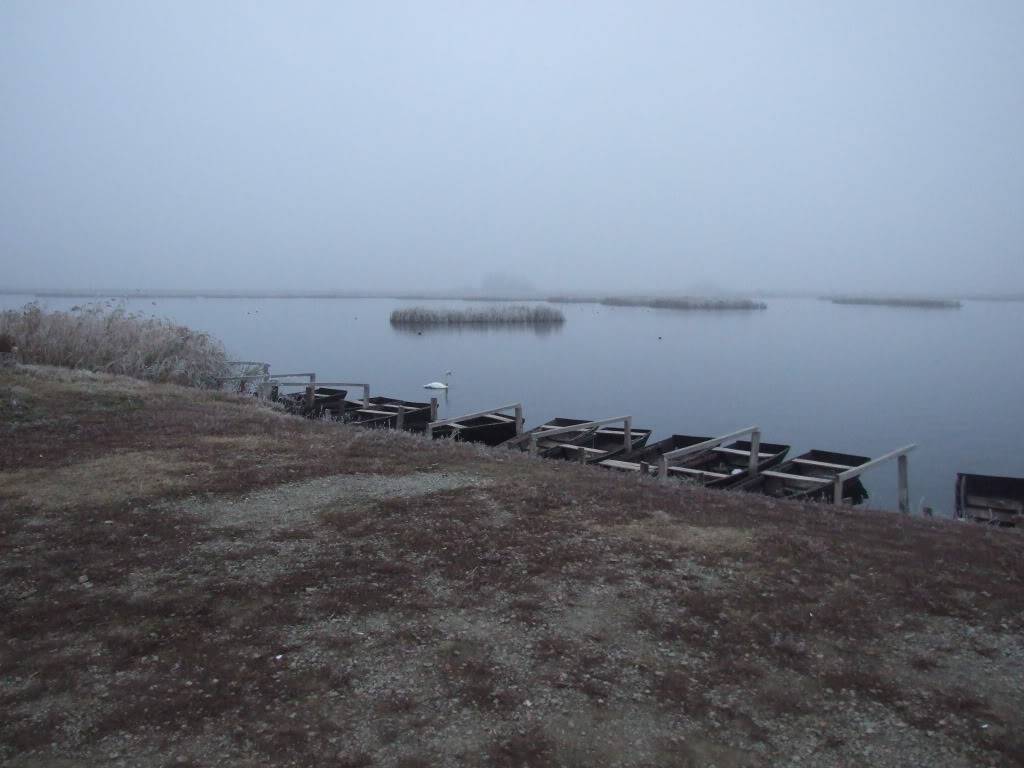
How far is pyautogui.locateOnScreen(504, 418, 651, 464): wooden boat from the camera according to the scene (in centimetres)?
1692

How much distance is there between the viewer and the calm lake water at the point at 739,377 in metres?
26.0

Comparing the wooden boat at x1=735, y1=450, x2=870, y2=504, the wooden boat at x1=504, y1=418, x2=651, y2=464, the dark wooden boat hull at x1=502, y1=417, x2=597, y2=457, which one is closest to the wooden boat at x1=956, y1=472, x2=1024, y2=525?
the wooden boat at x1=735, y1=450, x2=870, y2=504

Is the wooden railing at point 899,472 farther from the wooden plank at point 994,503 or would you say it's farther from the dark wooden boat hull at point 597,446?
the dark wooden boat hull at point 597,446

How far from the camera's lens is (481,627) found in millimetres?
5082

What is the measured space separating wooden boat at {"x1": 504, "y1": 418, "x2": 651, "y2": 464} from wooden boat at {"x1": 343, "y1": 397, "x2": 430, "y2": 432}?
3.89 meters

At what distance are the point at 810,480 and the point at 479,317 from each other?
56.6 metres

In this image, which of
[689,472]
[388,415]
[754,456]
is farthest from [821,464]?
[388,415]

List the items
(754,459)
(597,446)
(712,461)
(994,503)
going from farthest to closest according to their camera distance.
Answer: (597,446) < (712,461) < (754,459) < (994,503)

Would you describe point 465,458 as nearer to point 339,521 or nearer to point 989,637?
point 339,521

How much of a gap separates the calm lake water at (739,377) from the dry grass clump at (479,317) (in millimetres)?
2782

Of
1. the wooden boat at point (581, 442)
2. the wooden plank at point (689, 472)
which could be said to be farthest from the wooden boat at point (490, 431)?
the wooden plank at point (689, 472)

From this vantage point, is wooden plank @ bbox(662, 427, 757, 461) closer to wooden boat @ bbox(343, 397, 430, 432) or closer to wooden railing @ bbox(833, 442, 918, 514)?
wooden railing @ bbox(833, 442, 918, 514)

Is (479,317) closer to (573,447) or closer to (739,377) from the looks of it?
(739,377)

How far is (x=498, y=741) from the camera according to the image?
3.83m
